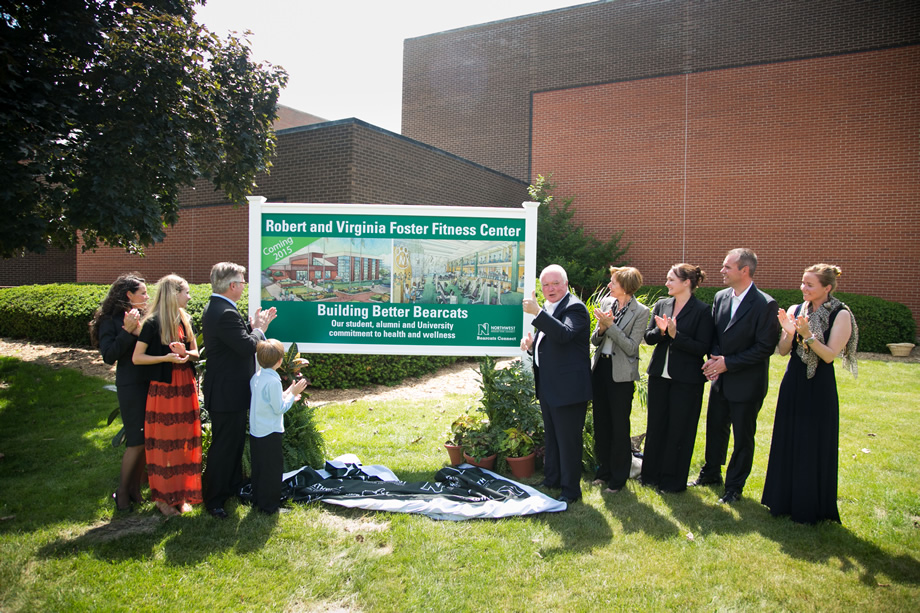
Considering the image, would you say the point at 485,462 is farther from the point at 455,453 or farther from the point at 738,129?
the point at 738,129

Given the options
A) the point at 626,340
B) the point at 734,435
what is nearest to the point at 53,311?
the point at 626,340

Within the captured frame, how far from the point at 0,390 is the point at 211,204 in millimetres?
7435

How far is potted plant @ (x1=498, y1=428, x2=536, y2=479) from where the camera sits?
5402mm

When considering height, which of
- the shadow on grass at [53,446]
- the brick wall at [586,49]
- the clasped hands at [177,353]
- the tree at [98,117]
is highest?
the brick wall at [586,49]

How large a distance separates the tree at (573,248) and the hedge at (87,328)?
6161mm

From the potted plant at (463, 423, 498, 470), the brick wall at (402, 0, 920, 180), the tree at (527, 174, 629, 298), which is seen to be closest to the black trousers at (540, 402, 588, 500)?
the potted plant at (463, 423, 498, 470)

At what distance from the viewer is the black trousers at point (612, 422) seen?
4.95 metres

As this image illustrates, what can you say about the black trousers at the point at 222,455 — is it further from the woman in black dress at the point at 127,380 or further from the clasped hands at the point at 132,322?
the clasped hands at the point at 132,322

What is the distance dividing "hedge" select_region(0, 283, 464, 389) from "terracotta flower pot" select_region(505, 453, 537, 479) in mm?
4453

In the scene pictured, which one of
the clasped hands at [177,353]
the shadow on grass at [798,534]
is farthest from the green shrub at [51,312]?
the shadow on grass at [798,534]

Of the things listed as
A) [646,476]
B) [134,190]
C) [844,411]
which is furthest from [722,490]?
[134,190]

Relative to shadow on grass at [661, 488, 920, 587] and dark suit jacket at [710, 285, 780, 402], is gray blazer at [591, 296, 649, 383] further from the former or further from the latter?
shadow on grass at [661, 488, 920, 587]

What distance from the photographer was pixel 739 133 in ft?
54.9

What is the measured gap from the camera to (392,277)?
18.9 feet
